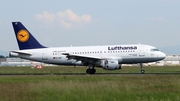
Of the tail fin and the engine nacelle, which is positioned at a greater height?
the tail fin

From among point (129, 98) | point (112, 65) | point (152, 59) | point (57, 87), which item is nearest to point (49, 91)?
point (57, 87)

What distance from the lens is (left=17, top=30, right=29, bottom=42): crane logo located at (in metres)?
49.7

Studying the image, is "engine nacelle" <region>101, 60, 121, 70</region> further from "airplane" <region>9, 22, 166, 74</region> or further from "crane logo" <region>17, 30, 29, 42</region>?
"crane logo" <region>17, 30, 29, 42</region>

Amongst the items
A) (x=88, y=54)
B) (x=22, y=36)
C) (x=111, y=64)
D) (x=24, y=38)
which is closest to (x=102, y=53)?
(x=88, y=54)

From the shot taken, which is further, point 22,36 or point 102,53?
point 22,36

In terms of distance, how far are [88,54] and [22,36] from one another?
29.7ft

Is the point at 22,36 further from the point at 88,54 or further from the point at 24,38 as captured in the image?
the point at 88,54

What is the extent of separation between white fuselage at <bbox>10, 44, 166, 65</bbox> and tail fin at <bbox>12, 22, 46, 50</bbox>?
73 centimetres

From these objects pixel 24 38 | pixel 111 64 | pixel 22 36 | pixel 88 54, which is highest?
pixel 22 36

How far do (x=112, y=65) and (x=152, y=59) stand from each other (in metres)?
5.46

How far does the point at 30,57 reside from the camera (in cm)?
4912

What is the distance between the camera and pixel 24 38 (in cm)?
4969

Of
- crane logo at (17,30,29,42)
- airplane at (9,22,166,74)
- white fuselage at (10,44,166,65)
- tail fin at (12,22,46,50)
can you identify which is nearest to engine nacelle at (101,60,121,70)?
airplane at (9,22,166,74)

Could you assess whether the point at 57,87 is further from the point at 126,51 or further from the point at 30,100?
the point at 126,51
